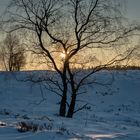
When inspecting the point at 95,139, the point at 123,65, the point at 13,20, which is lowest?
the point at 95,139

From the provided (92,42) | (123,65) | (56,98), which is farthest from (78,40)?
(56,98)

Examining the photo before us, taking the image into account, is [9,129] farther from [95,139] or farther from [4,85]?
[4,85]

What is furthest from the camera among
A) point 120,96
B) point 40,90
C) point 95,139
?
point 40,90

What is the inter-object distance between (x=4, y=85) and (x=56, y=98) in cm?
665

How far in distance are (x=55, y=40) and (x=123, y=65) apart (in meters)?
3.56

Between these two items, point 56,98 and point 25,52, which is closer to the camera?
point 25,52

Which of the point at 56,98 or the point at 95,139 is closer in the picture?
the point at 95,139

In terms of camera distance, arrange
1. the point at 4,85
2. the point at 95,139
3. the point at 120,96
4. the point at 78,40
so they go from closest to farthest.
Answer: the point at 95,139 → the point at 78,40 → the point at 120,96 → the point at 4,85

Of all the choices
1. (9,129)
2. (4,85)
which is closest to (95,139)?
(9,129)

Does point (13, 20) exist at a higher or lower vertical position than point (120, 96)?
higher

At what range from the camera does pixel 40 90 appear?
3397 centimetres

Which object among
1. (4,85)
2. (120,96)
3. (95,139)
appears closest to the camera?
(95,139)

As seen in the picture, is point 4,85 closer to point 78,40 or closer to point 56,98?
point 56,98

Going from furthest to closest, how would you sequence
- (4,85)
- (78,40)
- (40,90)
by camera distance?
(4,85), (40,90), (78,40)
